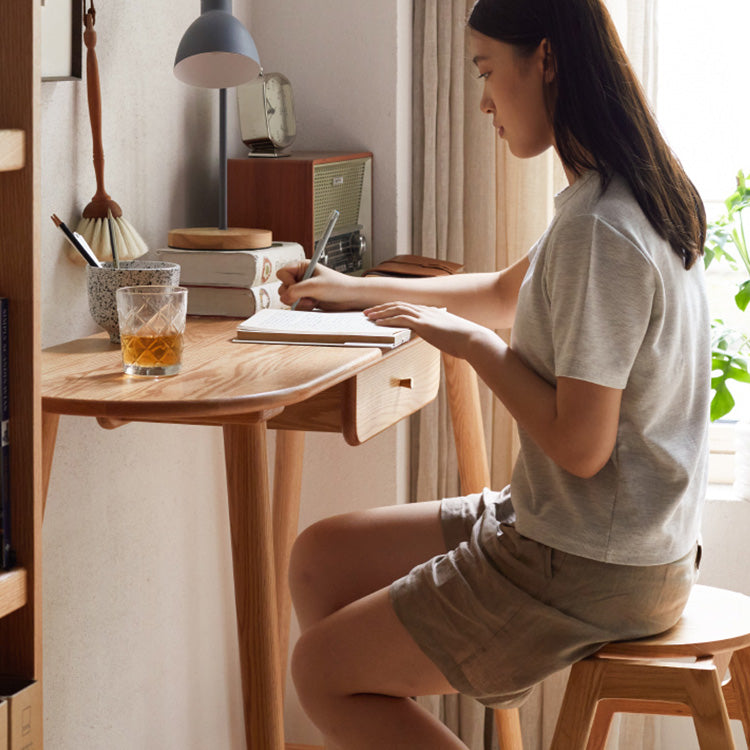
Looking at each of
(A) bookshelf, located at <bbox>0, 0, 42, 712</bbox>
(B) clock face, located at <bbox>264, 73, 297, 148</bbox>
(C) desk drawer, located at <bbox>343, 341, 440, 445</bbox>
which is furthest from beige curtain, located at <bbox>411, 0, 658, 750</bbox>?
(A) bookshelf, located at <bbox>0, 0, 42, 712</bbox>

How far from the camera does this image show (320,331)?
4.61 ft

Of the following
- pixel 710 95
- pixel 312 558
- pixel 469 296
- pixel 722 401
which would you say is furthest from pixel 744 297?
pixel 312 558

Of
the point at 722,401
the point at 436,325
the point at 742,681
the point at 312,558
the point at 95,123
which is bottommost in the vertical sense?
the point at 742,681

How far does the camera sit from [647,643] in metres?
1.24

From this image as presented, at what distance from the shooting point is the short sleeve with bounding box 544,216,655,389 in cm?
114

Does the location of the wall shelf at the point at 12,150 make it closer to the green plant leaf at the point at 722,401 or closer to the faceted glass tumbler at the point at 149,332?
the faceted glass tumbler at the point at 149,332

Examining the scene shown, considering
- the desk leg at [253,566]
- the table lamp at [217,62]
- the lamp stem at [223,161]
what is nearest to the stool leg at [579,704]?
the desk leg at [253,566]

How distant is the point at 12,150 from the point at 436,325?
0.62 meters

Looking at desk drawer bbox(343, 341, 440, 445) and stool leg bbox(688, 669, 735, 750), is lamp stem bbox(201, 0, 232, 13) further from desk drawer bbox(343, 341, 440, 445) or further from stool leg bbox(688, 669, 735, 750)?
stool leg bbox(688, 669, 735, 750)

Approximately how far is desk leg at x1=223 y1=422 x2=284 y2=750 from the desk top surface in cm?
9

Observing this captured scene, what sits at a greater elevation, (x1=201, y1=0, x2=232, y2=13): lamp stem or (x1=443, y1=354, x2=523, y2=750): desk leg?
(x1=201, y1=0, x2=232, y2=13): lamp stem

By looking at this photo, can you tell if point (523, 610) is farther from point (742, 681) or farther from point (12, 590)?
point (12, 590)

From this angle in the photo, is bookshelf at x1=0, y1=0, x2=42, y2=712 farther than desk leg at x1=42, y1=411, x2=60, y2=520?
No

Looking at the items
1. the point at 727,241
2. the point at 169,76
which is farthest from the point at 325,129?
the point at 727,241
